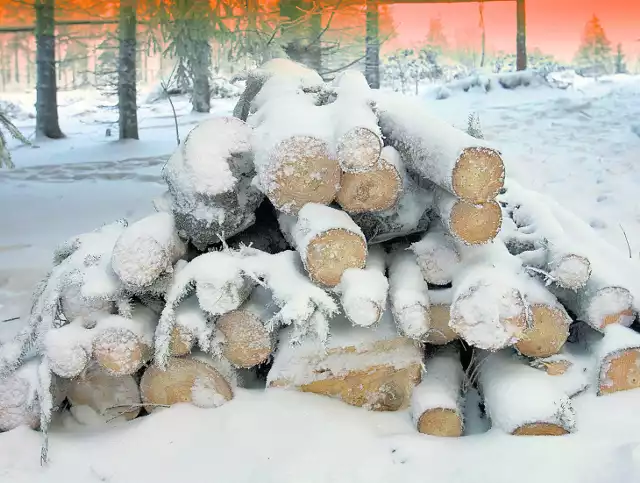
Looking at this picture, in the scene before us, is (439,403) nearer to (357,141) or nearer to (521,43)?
(357,141)

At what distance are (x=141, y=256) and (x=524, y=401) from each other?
65.0 inches

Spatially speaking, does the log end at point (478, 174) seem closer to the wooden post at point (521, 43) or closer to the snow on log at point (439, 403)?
the snow on log at point (439, 403)

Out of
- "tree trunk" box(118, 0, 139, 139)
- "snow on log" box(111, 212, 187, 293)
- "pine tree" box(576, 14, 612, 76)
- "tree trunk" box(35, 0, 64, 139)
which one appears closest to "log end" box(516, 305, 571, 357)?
"snow on log" box(111, 212, 187, 293)

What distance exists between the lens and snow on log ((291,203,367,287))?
94.5 inches

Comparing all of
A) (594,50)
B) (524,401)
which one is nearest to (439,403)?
(524,401)

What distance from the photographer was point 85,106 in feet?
64.5

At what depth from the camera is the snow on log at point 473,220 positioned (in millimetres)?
2453

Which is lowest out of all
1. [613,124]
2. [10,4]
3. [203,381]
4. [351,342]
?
[203,381]

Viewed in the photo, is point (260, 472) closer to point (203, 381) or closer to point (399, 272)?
point (203, 381)

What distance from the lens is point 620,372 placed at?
8.41 ft

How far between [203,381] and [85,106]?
62.9 ft

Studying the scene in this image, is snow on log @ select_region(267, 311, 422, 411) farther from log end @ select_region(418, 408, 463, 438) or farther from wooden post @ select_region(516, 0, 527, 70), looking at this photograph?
wooden post @ select_region(516, 0, 527, 70)

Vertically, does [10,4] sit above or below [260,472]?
above

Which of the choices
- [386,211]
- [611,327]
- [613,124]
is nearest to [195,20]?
[386,211]
